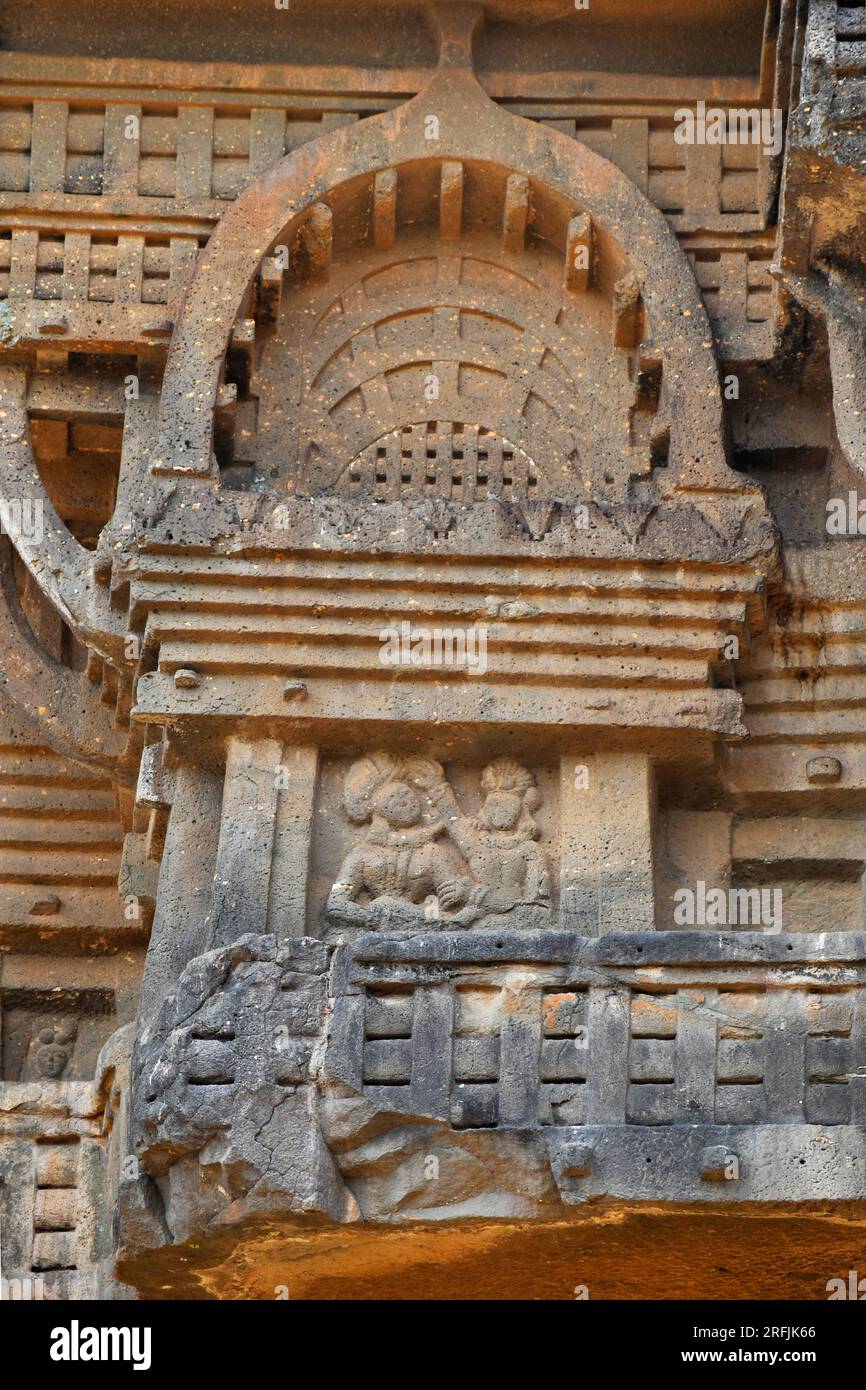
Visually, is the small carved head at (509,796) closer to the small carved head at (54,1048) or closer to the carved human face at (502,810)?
the carved human face at (502,810)

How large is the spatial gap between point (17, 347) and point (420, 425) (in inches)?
63.5

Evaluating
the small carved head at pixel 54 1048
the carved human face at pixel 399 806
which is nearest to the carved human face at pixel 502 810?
the carved human face at pixel 399 806

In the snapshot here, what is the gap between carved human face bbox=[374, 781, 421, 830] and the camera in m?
10.8

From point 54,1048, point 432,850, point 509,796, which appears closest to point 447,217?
point 509,796

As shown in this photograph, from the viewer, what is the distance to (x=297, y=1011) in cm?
994

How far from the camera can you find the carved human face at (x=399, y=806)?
35.4 ft

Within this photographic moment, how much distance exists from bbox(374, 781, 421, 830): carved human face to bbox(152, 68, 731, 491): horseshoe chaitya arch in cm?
144

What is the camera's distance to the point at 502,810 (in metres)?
10.9

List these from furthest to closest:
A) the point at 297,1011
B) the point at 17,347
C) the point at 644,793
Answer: the point at 17,347
the point at 644,793
the point at 297,1011

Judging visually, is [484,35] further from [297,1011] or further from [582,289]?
[297,1011]

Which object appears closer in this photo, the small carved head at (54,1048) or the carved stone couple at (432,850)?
the carved stone couple at (432,850)

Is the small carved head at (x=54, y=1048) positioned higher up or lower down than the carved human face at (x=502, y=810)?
lower down

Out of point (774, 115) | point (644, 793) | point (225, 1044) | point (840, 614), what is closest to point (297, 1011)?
point (225, 1044)

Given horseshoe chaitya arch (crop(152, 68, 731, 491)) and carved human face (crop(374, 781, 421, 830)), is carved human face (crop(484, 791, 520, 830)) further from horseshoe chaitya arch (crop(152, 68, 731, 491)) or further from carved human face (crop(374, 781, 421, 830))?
horseshoe chaitya arch (crop(152, 68, 731, 491))
